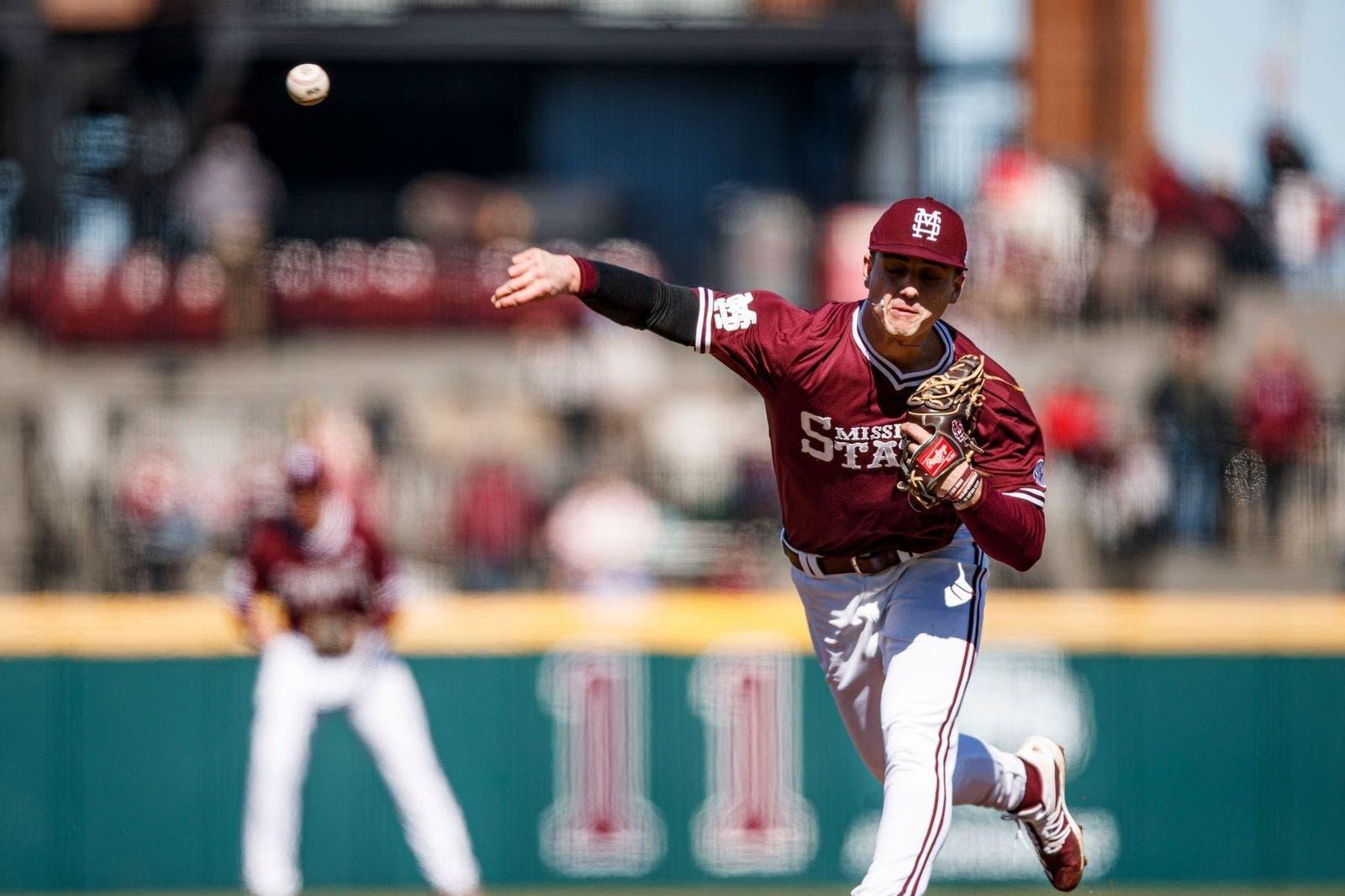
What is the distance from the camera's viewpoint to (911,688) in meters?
5.94

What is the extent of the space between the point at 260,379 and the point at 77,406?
72.1 inches

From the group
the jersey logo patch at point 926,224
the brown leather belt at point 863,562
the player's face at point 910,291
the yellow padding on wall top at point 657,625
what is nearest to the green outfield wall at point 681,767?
the yellow padding on wall top at point 657,625

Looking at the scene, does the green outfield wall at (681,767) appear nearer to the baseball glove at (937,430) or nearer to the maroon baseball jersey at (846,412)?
the maroon baseball jersey at (846,412)

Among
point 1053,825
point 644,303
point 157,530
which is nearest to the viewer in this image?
point 644,303

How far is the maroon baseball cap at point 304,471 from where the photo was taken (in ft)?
32.1

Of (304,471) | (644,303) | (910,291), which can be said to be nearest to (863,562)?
(910,291)

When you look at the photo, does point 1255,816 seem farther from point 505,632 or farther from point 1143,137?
point 1143,137

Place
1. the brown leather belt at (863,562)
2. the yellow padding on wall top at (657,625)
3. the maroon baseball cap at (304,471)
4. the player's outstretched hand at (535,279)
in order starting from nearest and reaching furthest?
A: the player's outstretched hand at (535,279), the brown leather belt at (863,562), the maroon baseball cap at (304,471), the yellow padding on wall top at (657,625)

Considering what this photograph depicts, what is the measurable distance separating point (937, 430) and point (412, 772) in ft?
17.8

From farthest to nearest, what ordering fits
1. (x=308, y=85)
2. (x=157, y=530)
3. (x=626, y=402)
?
(x=626, y=402) → (x=157, y=530) → (x=308, y=85)

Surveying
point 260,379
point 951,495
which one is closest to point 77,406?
point 260,379

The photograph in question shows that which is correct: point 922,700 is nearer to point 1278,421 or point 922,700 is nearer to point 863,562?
point 863,562

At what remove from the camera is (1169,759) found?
11.0m

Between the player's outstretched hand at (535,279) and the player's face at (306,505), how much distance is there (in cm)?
449
